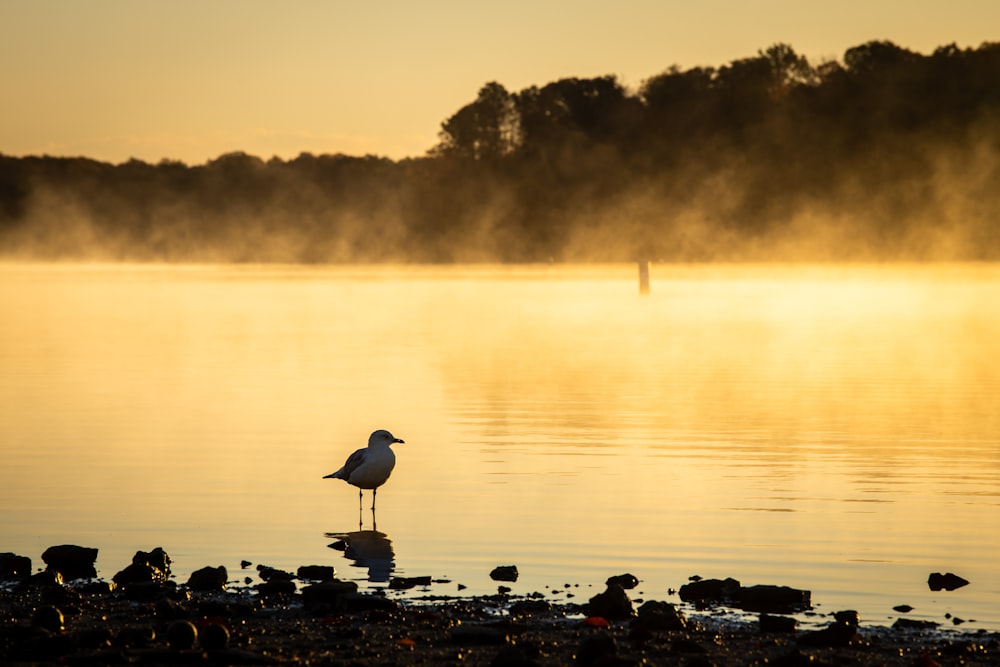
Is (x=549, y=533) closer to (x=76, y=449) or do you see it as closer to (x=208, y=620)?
(x=208, y=620)

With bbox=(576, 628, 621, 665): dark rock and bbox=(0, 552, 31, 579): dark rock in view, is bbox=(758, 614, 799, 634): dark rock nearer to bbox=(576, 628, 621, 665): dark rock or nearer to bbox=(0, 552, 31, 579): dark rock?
bbox=(576, 628, 621, 665): dark rock

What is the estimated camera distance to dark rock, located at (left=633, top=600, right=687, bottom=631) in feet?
41.3

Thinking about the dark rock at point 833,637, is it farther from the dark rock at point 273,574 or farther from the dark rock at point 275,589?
the dark rock at point 273,574

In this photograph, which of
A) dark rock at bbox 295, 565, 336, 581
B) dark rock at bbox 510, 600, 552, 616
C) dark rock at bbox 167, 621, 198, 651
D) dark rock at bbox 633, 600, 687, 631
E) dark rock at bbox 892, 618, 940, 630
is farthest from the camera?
dark rock at bbox 295, 565, 336, 581

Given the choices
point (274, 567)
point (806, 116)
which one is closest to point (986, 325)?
point (274, 567)

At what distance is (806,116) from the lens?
145 meters

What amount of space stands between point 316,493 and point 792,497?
6.42 m

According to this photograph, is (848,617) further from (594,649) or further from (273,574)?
(273,574)

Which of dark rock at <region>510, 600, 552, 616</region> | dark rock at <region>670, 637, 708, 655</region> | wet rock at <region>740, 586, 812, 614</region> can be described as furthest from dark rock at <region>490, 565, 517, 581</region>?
dark rock at <region>670, 637, 708, 655</region>

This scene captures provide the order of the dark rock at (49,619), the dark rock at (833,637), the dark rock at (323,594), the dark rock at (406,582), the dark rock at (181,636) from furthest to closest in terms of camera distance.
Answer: the dark rock at (406,582)
the dark rock at (323,594)
the dark rock at (49,619)
the dark rock at (833,637)
the dark rock at (181,636)

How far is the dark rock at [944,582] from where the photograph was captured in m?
14.9

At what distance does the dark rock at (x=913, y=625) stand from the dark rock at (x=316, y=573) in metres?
5.23

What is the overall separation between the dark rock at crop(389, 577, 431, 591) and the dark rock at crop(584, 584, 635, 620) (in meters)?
2.11

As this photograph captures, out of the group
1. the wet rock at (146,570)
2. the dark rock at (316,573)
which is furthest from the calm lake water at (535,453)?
the dark rock at (316,573)
